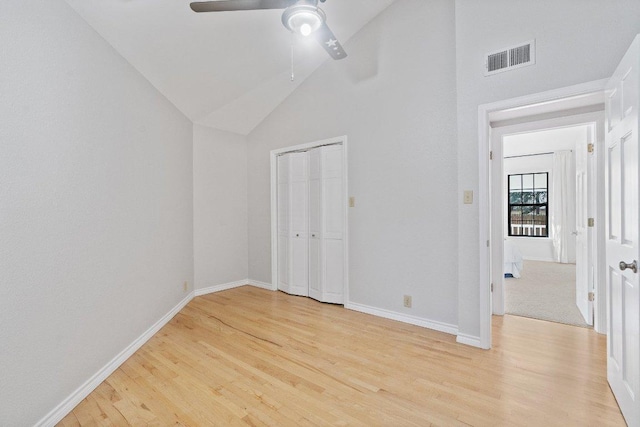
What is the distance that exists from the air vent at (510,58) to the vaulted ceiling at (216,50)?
147 cm

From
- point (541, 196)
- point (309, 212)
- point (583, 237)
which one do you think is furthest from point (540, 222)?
point (309, 212)

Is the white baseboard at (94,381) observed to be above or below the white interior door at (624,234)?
below

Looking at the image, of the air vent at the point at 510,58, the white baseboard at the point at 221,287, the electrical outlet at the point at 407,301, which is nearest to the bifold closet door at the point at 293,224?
the white baseboard at the point at 221,287

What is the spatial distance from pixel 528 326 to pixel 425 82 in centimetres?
270

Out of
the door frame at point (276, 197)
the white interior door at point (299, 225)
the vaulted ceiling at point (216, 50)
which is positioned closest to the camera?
the vaulted ceiling at point (216, 50)

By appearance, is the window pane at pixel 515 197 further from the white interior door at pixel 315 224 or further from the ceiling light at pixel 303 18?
A: the ceiling light at pixel 303 18

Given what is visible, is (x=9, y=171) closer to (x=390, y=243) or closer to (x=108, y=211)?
(x=108, y=211)

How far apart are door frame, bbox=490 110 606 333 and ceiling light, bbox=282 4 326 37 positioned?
2.45m

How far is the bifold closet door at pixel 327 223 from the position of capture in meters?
3.97

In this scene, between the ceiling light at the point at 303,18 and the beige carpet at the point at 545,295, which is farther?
the beige carpet at the point at 545,295

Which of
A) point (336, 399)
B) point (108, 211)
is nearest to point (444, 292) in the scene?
point (336, 399)

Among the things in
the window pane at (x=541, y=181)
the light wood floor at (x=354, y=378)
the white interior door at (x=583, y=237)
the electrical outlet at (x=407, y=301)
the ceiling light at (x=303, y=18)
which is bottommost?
the light wood floor at (x=354, y=378)

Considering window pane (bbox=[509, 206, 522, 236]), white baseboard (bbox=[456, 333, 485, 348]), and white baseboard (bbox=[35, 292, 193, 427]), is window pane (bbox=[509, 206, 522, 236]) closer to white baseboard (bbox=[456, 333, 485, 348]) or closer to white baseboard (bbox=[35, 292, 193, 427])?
white baseboard (bbox=[456, 333, 485, 348])

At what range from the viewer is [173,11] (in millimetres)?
2426
